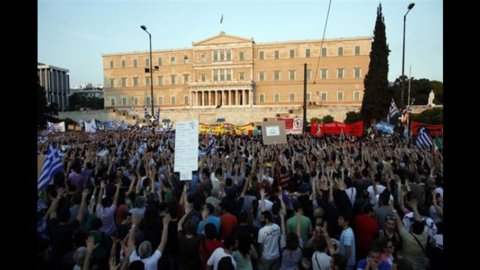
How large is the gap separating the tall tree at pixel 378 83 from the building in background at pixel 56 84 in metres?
88.9

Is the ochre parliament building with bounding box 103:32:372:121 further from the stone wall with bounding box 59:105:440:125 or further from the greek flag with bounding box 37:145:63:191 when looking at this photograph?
the greek flag with bounding box 37:145:63:191

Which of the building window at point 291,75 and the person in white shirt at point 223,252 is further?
the building window at point 291,75

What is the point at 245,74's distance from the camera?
225 ft

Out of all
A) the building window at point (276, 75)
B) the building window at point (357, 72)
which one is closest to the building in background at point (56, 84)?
the building window at point (276, 75)

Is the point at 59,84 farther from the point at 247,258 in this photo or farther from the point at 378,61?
the point at 247,258

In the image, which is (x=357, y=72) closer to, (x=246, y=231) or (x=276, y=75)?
(x=276, y=75)

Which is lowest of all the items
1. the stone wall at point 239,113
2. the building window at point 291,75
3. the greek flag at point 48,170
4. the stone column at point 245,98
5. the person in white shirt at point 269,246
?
the person in white shirt at point 269,246

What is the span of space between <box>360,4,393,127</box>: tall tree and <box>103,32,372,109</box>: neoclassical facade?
2287 centimetres

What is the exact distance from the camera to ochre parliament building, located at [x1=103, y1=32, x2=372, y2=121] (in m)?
64.6

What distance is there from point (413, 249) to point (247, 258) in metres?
1.86

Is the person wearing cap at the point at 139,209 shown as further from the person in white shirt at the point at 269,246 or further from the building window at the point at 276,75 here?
the building window at the point at 276,75

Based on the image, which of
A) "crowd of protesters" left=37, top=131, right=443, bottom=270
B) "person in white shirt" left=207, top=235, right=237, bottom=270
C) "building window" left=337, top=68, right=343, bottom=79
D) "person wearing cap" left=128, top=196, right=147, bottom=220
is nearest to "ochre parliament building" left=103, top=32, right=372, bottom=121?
"building window" left=337, top=68, right=343, bottom=79

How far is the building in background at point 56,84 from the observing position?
10375cm
